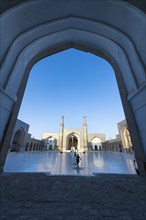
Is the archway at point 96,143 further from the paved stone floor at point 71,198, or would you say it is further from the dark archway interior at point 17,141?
the paved stone floor at point 71,198

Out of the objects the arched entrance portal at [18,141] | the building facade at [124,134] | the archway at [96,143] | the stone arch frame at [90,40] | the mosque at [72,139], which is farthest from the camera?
the archway at [96,143]

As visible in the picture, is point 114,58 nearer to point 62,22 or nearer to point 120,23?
point 120,23

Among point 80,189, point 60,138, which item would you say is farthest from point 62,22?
point 60,138

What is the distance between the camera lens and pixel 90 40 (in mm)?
5285

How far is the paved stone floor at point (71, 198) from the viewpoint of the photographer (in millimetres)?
1604

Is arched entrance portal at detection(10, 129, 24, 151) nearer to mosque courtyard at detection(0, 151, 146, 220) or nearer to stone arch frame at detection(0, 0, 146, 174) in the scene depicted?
stone arch frame at detection(0, 0, 146, 174)

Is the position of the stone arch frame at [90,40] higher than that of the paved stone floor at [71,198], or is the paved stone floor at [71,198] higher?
the stone arch frame at [90,40]

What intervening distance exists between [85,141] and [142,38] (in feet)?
128

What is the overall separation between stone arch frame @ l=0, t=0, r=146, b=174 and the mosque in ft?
117

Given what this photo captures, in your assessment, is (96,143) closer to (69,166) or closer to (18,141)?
(18,141)

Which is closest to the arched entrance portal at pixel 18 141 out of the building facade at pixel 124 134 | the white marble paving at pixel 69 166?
the white marble paving at pixel 69 166

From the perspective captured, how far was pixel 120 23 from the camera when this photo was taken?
152 inches

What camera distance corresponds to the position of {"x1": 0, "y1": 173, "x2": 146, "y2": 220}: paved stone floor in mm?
1604

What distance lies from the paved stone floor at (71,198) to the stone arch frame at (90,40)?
137 cm
